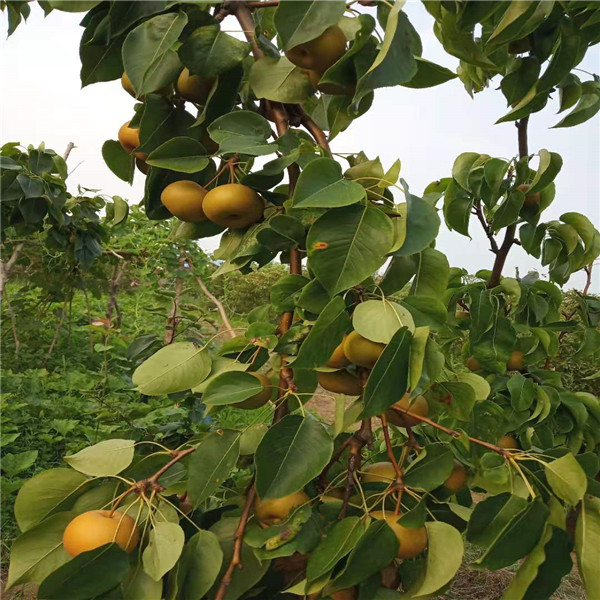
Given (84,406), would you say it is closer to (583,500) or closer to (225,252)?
(225,252)

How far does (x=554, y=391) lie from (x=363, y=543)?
0.94m

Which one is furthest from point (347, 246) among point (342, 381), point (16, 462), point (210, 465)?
point (16, 462)

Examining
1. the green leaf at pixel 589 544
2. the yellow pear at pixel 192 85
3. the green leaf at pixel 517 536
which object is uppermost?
the yellow pear at pixel 192 85

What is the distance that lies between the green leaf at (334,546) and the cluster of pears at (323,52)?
46 centimetres

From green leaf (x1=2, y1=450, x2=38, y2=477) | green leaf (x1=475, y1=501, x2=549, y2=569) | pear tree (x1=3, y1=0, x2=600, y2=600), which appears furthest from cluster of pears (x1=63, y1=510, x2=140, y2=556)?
green leaf (x1=2, y1=450, x2=38, y2=477)

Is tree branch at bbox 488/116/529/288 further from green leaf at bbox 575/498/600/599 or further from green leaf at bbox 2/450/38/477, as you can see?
green leaf at bbox 2/450/38/477

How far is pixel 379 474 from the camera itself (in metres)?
0.73

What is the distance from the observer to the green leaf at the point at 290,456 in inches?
22.7

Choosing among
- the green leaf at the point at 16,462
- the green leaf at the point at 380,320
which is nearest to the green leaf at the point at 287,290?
the green leaf at the point at 380,320

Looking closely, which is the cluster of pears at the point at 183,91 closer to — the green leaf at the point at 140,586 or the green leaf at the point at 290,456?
the green leaf at the point at 290,456

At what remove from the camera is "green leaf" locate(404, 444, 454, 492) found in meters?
0.64

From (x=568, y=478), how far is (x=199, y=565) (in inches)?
15.5

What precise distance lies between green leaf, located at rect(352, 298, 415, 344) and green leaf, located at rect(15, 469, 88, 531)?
1.20ft

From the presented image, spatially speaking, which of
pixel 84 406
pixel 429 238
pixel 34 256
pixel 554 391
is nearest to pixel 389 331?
pixel 429 238
